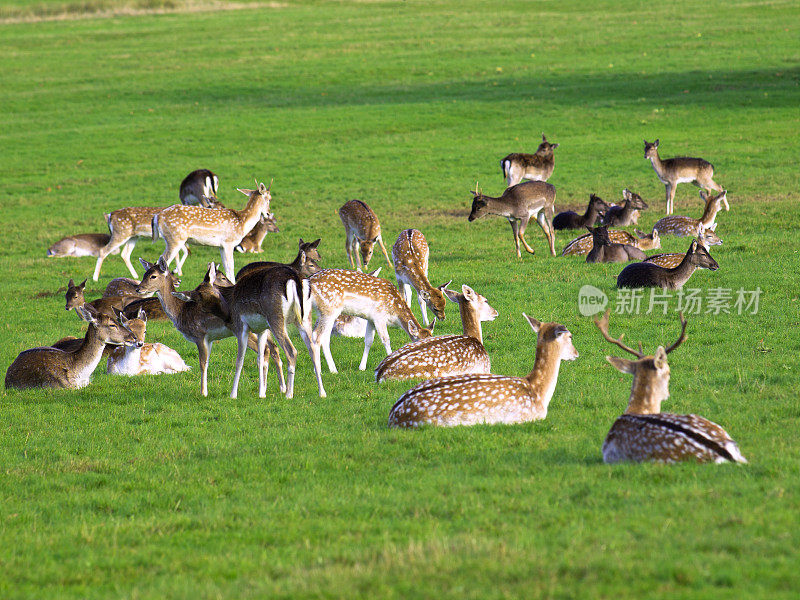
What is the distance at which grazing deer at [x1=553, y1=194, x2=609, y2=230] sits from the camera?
61.7 feet

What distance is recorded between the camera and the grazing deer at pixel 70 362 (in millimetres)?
9805

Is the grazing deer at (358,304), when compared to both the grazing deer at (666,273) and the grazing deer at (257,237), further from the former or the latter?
the grazing deer at (257,237)

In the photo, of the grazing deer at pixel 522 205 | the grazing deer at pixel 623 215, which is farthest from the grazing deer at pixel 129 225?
the grazing deer at pixel 623 215

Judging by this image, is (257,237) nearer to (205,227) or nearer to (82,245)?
(205,227)

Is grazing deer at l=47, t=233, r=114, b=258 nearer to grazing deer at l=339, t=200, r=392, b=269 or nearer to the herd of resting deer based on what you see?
the herd of resting deer

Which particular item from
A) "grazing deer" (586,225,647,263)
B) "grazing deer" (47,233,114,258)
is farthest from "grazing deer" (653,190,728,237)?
"grazing deer" (47,233,114,258)

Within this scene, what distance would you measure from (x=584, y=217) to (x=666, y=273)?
6355mm

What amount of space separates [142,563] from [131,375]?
18.9ft

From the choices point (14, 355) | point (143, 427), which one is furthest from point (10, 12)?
point (143, 427)

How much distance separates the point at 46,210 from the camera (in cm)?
2359

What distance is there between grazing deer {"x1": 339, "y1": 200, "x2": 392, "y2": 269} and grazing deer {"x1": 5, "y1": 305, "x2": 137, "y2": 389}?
5.61 m

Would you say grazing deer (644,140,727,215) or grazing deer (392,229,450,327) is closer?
grazing deer (392,229,450,327)

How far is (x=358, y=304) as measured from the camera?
10.1m

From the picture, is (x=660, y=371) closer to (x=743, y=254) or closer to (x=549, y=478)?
(x=549, y=478)
